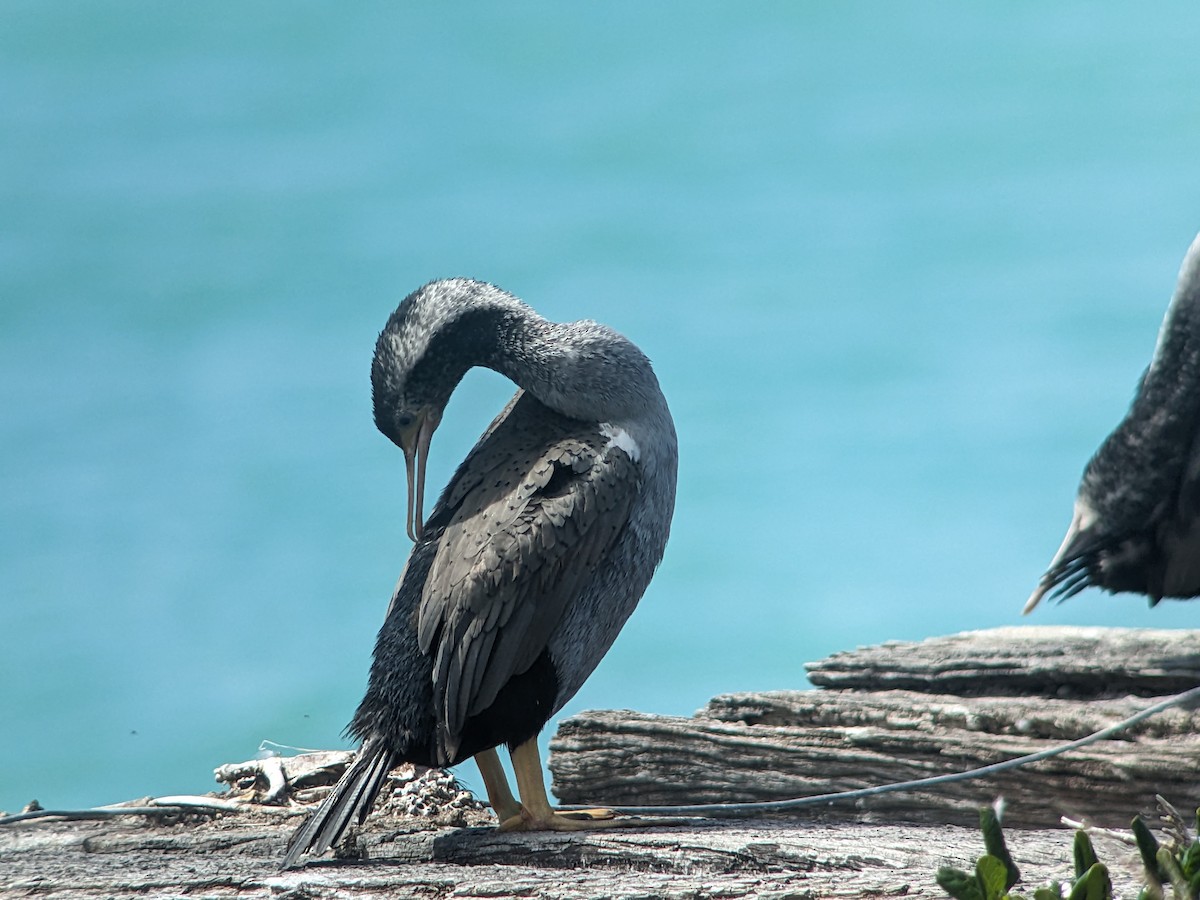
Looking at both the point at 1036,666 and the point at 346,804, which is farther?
the point at 1036,666

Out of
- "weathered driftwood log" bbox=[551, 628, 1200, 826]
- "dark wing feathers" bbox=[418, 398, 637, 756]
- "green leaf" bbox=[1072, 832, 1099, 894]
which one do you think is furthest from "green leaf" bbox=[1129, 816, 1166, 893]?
"dark wing feathers" bbox=[418, 398, 637, 756]

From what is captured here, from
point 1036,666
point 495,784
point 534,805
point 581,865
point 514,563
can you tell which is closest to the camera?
point 581,865

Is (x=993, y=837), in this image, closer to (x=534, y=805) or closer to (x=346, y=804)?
(x=534, y=805)

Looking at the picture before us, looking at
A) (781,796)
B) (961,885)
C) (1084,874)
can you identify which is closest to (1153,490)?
(781,796)

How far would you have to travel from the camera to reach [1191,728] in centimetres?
476

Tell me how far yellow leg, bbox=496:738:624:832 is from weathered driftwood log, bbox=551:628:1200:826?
54 centimetres

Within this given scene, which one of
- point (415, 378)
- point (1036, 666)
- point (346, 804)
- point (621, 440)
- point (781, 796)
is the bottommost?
point (781, 796)

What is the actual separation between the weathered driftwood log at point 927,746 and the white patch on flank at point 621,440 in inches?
44.7

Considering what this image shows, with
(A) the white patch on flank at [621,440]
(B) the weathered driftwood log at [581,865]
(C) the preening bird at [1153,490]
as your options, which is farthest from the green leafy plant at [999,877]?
(C) the preening bird at [1153,490]

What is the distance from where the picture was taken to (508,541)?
13.8 ft

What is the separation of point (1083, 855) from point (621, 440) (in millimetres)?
1964

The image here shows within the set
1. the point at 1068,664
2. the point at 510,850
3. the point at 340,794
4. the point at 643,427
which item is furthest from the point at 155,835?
the point at 1068,664

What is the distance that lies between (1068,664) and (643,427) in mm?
2012

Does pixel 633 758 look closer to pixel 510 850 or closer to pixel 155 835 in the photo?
pixel 510 850
